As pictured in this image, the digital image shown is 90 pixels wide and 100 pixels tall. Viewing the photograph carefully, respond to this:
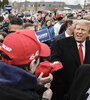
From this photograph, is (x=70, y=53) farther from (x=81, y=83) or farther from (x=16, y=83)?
(x=16, y=83)

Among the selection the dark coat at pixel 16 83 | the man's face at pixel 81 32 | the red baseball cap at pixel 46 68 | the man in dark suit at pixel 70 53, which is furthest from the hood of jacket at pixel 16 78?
the man's face at pixel 81 32

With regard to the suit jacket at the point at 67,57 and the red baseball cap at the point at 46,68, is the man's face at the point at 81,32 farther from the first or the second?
the red baseball cap at the point at 46,68

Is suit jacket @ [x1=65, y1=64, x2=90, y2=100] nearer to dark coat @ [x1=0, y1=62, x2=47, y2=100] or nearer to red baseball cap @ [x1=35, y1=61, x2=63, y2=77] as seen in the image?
red baseball cap @ [x1=35, y1=61, x2=63, y2=77]

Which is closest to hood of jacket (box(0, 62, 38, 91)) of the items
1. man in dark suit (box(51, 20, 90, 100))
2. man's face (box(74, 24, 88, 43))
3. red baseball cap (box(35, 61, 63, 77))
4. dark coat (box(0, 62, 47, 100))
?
dark coat (box(0, 62, 47, 100))

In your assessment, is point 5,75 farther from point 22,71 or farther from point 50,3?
point 50,3

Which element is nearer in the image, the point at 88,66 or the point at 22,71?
the point at 22,71

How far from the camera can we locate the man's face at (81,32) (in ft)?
10.3

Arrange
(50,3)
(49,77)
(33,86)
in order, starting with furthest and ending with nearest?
(50,3) → (49,77) → (33,86)

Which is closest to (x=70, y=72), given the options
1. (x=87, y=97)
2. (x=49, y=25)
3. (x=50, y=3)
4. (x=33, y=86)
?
(x=87, y=97)

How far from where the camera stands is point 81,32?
10.4 ft

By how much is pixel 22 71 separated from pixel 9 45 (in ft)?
0.77

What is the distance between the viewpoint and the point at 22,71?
1.33m

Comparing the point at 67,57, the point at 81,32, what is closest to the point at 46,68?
the point at 67,57

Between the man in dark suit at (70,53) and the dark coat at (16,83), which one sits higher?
the dark coat at (16,83)
